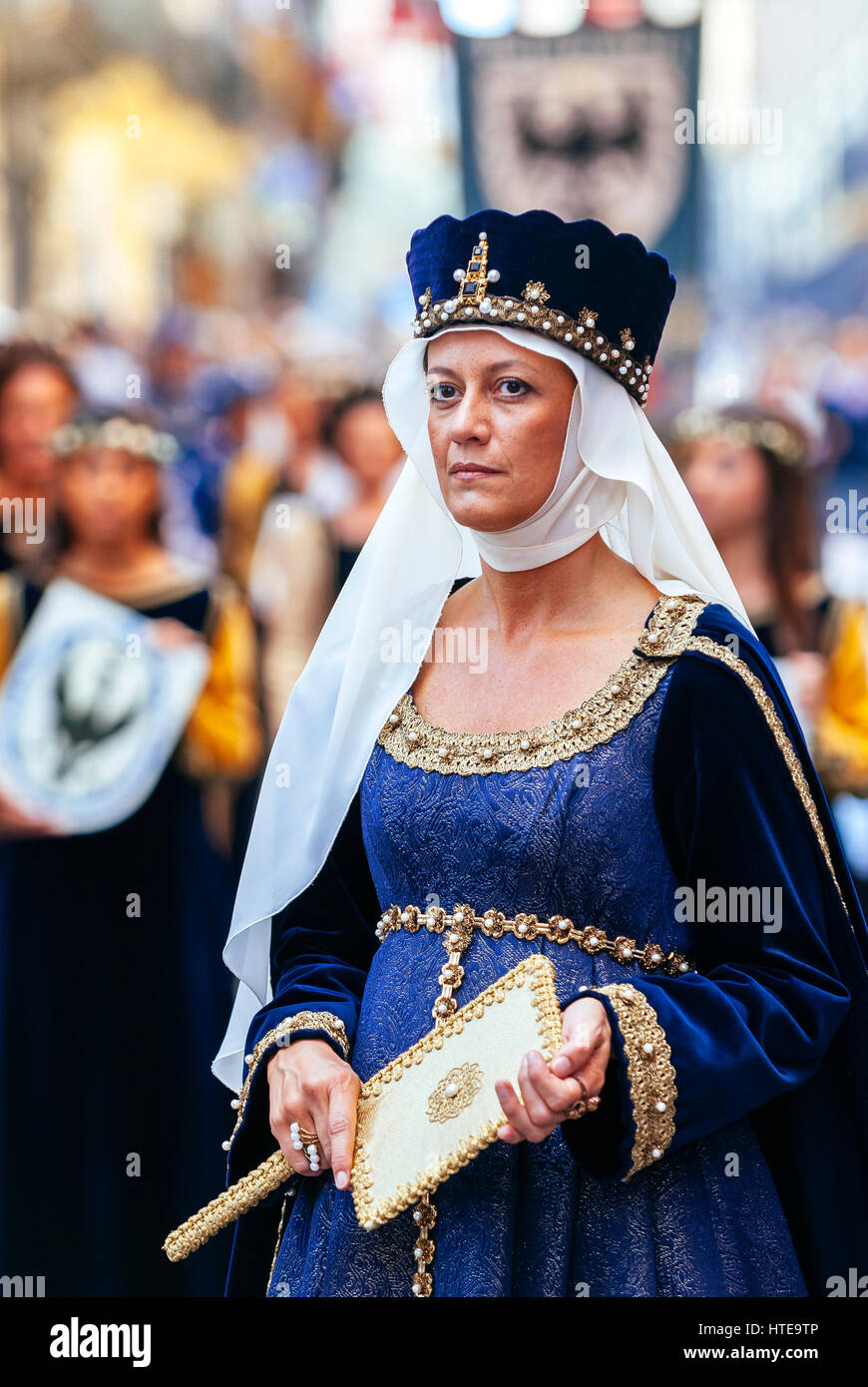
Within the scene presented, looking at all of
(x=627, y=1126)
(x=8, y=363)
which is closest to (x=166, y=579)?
(x=8, y=363)

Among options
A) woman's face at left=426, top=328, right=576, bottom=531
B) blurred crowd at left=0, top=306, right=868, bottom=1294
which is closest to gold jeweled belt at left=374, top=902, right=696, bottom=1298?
woman's face at left=426, top=328, right=576, bottom=531

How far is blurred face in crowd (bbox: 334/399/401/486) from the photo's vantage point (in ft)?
17.3

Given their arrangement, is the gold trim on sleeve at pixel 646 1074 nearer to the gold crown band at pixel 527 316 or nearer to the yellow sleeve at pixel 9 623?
the gold crown band at pixel 527 316

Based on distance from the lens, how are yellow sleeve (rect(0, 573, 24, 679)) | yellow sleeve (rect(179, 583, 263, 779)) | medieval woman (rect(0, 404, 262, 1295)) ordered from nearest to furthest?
1. medieval woman (rect(0, 404, 262, 1295))
2. yellow sleeve (rect(0, 573, 24, 679))
3. yellow sleeve (rect(179, 583, 263, 779))

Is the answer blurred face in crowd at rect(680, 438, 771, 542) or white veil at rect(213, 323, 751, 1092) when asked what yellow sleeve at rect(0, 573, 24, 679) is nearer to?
blurred face in crowd at rect(680, 438, 771, 542)

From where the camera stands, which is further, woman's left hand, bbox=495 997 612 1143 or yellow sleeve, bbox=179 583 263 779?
yellow sleeve, bbox=179 583 263 779

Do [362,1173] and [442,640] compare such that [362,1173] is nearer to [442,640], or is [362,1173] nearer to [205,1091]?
[442,640]

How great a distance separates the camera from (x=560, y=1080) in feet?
5.34

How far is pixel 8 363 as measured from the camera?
Result: 16.4 ft

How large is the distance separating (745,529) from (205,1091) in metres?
2.45

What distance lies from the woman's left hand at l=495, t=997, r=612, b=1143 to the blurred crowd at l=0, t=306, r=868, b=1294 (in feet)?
9.31

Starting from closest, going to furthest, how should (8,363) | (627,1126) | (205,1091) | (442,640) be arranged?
(627,1126) → (442,640) → (205,1091) → (8,363)

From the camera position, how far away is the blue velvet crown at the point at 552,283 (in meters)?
1.96

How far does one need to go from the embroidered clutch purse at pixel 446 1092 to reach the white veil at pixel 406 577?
0.38 m
